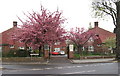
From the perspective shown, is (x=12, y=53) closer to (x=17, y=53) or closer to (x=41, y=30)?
(x=17, y=53)

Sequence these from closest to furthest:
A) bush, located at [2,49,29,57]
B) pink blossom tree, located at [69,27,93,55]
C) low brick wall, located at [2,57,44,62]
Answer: low brick wall, located at [2,57,44,62], bush, located at [2,49,29,57], pink blossom tree, located at [69,27,93,55]

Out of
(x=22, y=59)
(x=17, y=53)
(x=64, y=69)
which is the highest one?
(x=17, y=53)


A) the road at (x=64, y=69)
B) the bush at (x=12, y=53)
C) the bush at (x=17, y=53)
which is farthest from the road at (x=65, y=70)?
the bush at (x=12, y=53)

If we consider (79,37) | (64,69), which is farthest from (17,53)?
(79,37)

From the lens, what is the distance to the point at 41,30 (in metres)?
22.7

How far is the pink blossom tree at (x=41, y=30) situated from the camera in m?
22.4

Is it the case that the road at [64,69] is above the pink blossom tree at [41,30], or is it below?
below

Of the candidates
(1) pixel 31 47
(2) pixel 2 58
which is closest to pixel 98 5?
(1) pixel 31 47

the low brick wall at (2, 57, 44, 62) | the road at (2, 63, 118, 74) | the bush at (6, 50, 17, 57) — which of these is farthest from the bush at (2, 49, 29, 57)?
the road at (2, 63, 118, 74)

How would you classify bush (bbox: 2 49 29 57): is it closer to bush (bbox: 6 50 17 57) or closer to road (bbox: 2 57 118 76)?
bush (bbox: 6 50 17 57)

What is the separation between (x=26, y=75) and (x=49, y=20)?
1381 centimetres

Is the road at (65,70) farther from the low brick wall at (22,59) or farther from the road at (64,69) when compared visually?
the low brick wall at (22,59)

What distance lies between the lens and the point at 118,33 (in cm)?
2030

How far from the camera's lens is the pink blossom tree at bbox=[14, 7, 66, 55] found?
2238cm
